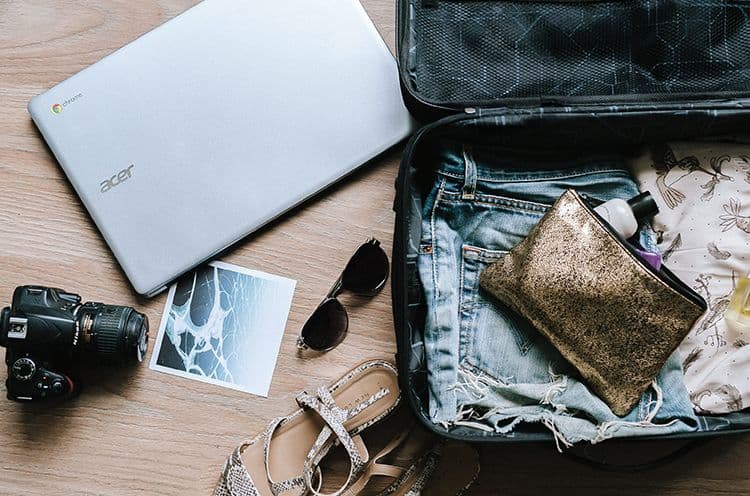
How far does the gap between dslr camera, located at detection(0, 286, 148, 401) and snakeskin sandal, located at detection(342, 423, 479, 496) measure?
1.02ft

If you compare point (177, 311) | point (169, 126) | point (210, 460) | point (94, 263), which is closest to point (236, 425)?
point (210, 460)

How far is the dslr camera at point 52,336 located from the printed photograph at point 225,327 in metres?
0.06

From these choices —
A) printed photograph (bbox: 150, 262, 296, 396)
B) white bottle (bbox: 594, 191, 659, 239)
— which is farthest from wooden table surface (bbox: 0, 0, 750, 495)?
white bottle (bbox: 594, 191, 659, 239)

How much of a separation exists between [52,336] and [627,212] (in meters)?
0.66

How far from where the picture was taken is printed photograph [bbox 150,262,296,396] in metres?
0.85

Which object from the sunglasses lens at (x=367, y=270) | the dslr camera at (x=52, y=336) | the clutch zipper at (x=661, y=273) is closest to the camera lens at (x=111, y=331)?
the dslr camera at (x=52, y=336)

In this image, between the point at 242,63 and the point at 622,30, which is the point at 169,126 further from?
the point at 622,30

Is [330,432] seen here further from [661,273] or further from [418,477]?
[661,273]

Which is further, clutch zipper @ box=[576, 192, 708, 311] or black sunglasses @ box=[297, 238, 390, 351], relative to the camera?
black sunglasses @ box=[297, 238, 390, 351]

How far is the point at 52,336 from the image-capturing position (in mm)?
765

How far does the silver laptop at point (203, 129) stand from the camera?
83 cm

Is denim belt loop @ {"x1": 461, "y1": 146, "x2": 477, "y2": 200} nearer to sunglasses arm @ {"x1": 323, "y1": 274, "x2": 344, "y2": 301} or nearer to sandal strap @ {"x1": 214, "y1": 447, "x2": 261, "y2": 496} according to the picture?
sunglasses arm @ {"x1": 323, "y1": 274, "x2": 344, "y2": 301}

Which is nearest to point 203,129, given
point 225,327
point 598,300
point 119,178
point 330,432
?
point 119,178

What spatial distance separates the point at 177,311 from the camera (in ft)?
2.81
